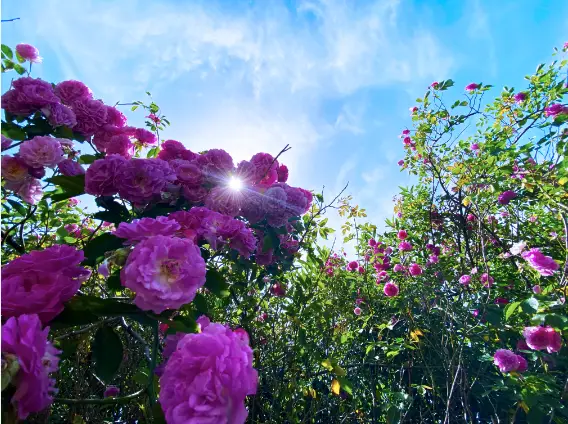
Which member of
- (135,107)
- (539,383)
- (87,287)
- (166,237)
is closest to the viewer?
(166,237)

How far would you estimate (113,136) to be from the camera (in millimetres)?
1574

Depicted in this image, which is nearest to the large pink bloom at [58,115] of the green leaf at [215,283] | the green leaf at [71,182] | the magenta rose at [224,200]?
the green leaf at [71,182]

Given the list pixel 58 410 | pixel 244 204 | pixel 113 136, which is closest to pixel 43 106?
pixel 113 136

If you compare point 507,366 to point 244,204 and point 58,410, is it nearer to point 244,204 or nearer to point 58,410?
point 244,204

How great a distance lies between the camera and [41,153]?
1230 mm

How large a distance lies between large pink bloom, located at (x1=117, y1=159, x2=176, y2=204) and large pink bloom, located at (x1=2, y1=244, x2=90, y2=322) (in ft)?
1.43

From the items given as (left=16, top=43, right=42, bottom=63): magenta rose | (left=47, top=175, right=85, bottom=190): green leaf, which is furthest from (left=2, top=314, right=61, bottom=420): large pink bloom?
(left=16, top=43, right=42, bottom=63): magenta rose

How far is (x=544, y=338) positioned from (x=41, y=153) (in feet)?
8.19

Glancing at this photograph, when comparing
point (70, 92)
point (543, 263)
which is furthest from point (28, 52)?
point (543, 263)

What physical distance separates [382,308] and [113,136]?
2.63 m

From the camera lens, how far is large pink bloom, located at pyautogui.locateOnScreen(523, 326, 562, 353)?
1785mm

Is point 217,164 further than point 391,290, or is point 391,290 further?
point 391,290

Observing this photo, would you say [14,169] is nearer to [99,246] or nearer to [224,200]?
[99,246]

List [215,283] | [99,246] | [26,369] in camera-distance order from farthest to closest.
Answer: [215,283] < [99,246] < [26,369]
